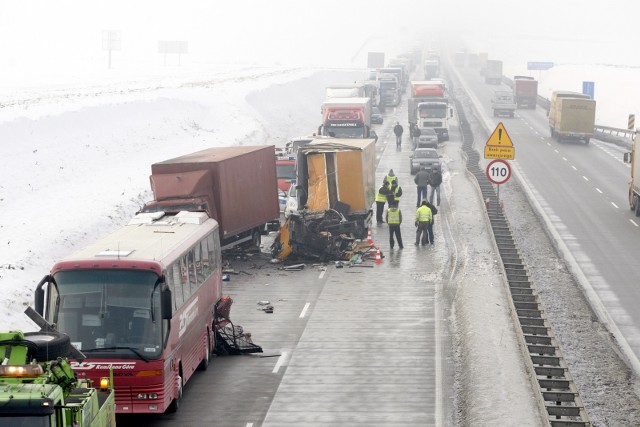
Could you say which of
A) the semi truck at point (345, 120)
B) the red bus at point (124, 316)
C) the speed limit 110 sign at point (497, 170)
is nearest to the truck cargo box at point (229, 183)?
the speed limit 110 sign at point (497, 170)

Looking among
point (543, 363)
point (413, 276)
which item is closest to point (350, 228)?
point (413, 276)

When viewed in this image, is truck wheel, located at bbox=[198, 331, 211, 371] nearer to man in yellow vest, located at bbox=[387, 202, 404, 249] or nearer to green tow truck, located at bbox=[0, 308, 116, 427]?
green tow truck, located at bbox=[0, 308, 116, 427]

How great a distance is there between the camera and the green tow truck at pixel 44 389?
34.3ft

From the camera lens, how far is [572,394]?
1783 cm

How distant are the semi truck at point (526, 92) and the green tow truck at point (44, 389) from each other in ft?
296

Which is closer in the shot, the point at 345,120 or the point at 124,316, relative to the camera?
the point at 124,316

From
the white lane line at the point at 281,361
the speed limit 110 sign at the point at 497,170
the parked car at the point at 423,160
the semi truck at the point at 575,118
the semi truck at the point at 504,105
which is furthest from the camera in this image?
the semi truck at the point at 504,105

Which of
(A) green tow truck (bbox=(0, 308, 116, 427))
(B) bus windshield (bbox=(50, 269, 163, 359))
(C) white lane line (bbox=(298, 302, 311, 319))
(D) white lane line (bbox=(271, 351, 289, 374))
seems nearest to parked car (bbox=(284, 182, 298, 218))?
(C) white lane line (bbox=(298, 302, 311, 319))

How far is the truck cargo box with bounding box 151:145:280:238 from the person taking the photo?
29.9 m

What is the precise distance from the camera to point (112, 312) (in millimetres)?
16469

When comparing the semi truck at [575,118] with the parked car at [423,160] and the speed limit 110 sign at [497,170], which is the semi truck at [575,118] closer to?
the parked car at [423,160]

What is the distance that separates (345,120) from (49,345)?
4916cm

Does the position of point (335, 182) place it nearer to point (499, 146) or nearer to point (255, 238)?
point (255, 238)

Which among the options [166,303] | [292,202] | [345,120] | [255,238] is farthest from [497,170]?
[345,120]
